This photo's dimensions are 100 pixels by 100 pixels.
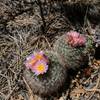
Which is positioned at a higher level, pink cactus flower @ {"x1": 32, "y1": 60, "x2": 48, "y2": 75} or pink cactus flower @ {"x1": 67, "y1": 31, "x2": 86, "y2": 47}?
pink cactus flower @ {"x1": 67, "y1": 31, "x2": 86, "y2": 47}

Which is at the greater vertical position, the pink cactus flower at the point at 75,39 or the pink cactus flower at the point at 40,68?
the pink cactus flower at the point at 75,39

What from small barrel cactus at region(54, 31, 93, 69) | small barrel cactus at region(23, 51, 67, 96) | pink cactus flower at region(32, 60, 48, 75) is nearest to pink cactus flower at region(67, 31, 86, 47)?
small barrel cactus at region(54, 31, 93, 69)

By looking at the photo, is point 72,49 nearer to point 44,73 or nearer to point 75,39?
point 75,39

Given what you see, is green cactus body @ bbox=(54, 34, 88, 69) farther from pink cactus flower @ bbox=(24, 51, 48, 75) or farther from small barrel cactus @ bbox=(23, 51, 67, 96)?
pink cactus flower @ bbox=(24, 51, 48, 75)

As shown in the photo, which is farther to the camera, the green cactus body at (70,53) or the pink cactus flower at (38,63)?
the green cactus body at (70,53)

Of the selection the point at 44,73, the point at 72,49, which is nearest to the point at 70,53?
the point at 72,49

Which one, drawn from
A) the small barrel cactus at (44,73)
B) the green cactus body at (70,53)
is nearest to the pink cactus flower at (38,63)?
the small barrel cactus at (44,73)

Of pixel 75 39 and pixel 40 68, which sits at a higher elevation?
pixel 75 39

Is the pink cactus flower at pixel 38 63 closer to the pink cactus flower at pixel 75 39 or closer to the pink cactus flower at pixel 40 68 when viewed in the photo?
the pink cactus flower at pixel 40 68
